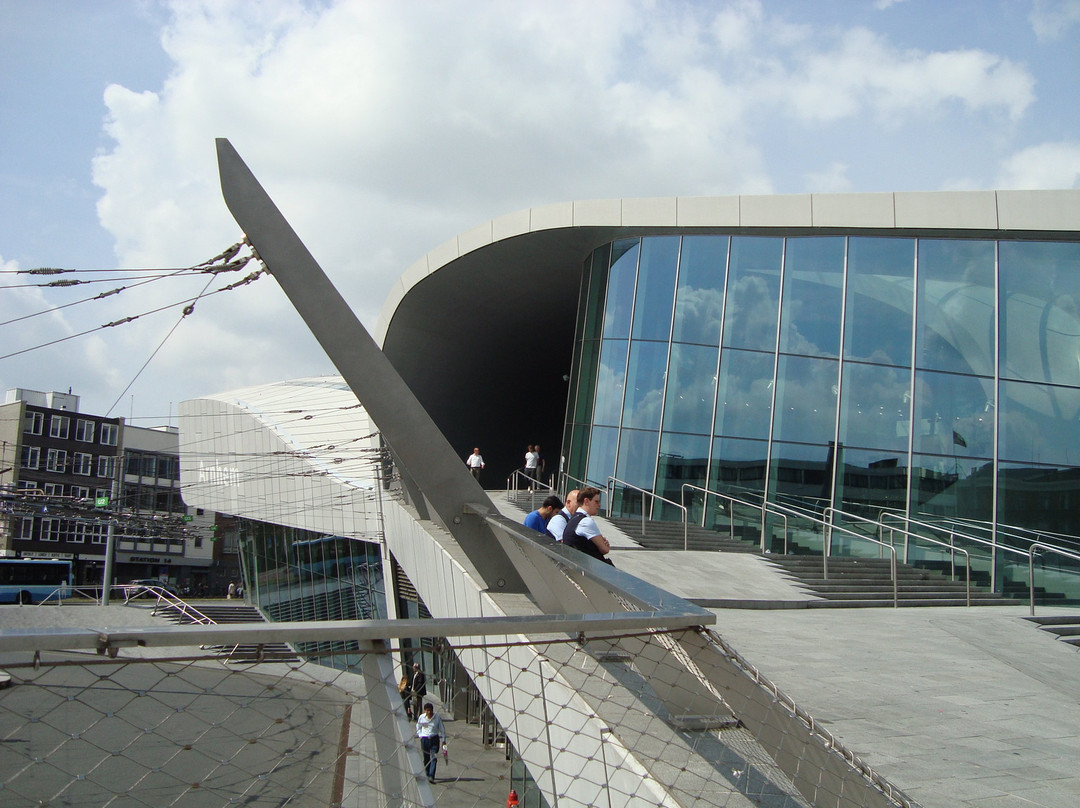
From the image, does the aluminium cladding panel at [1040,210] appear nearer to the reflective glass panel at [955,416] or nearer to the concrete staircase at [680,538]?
the reflective glass panel at [955,416]

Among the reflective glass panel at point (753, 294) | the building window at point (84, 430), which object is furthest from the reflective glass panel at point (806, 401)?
the building window at point (84, 430)

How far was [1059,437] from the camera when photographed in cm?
1766

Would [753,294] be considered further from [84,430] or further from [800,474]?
[84,430]

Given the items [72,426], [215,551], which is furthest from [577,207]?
[215,551]

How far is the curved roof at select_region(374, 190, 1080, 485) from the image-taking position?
57.9ft

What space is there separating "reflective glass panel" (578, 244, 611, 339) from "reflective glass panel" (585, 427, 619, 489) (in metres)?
2.38

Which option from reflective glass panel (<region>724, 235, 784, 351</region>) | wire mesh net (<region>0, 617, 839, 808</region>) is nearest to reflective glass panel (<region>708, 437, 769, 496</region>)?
reflective glass panel (<region>724, 235, 784, 351</region>)

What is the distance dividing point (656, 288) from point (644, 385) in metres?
2.19

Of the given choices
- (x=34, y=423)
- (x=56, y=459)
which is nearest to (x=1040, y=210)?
(x=56, y=459)

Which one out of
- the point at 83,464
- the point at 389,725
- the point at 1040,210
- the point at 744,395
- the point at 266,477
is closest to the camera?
the point at 389,725

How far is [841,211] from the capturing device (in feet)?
58.5

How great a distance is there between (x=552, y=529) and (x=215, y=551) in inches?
2478

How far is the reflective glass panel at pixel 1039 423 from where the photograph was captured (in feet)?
57.7

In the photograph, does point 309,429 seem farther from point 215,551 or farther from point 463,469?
point 215,551
